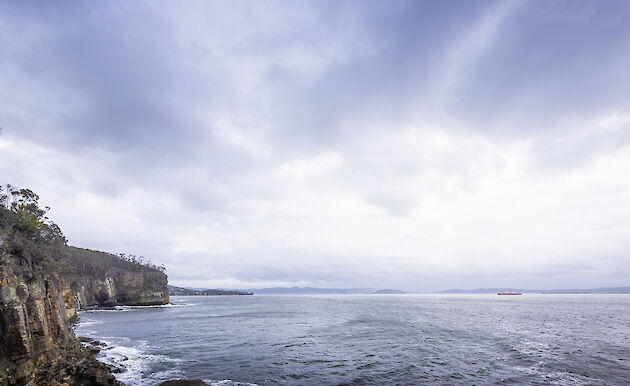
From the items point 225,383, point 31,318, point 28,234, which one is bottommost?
point 225,383

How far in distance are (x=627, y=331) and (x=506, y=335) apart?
25888mm

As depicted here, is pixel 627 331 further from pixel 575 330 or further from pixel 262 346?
pixel 262 346

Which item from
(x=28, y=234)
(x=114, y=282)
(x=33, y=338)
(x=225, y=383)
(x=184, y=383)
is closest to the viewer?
(x=33, y=338)

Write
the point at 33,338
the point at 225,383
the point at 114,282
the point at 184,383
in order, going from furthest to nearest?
the point at 114,282
the point at 225,383
the point at 184,383
the point at 33,338

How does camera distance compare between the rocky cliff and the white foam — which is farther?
the white foam

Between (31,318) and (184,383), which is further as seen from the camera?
(184,383)

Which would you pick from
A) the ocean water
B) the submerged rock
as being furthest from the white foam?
the submerged rock

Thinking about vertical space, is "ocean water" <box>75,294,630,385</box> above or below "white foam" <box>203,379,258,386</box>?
below

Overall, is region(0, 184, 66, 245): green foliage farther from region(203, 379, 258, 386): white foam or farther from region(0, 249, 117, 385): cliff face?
region(203, 379, 258, 386): white foam

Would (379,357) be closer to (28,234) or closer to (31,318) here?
(31,318)

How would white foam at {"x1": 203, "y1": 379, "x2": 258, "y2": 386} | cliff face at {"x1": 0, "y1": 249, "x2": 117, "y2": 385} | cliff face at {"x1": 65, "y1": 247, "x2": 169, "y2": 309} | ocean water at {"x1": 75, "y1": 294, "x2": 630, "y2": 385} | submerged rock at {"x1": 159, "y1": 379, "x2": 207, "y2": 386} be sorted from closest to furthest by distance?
cliff face at {"x1": 0, "y1": 249, "x2": 117, "y2": 385} → submerged rock at {"x1": 159, "y1": 379, "x2": 207, "y2": 386} → white foam at {"x1": 203, "y1": 379, "x2": 258, "y2": 386} → ocean water at {"x1": 75, "y1": 294, "x2": 630, "y2": 385} → cliff face at {"x1": 65, "y1": 247, "x2": 169, "y2": 309}

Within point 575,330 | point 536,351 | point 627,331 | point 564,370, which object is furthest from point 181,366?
point 627,331

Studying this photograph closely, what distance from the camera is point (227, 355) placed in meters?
40.1

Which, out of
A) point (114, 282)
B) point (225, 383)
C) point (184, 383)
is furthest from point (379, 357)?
point (114, 282)
